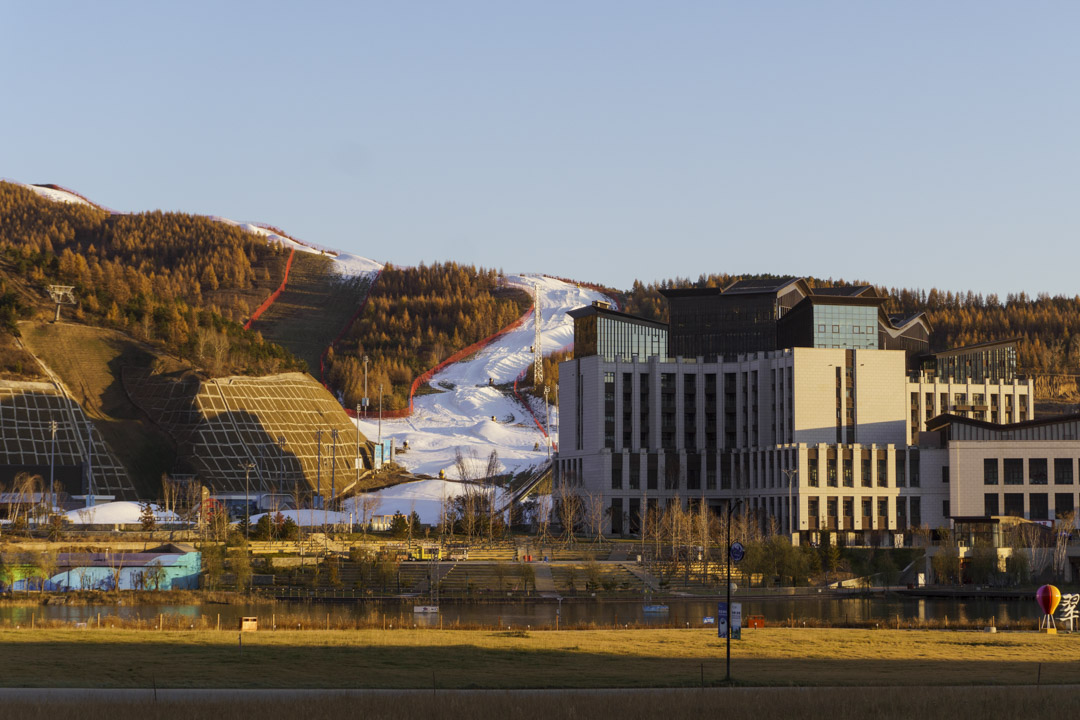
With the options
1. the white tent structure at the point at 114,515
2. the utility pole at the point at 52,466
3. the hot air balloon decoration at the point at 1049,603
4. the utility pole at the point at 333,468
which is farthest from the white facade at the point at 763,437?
the hot air balloon decoration at the point at 1049,603

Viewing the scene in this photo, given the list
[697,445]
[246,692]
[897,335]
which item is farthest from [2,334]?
[246,692]

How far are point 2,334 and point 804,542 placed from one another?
9444 centimetres

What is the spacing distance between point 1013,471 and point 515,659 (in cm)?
9667

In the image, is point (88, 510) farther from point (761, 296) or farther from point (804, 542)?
point (761, 296)

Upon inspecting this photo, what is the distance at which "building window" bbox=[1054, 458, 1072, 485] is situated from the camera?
443 ft

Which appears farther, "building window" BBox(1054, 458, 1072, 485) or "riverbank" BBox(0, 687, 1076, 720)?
"building window" BBox(1054, 458, 1072, 485)

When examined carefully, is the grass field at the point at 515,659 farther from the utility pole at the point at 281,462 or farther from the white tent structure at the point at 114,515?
the utility pole at the point at 281,462

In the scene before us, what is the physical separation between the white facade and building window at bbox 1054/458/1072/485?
40.9 ft

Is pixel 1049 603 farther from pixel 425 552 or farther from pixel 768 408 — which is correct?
pixel 768 408

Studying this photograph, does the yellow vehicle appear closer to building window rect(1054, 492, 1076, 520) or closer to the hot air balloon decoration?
the hot air balloon decoration

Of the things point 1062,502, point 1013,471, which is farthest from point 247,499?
point 1062,502

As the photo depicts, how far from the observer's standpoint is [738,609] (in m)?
48.5

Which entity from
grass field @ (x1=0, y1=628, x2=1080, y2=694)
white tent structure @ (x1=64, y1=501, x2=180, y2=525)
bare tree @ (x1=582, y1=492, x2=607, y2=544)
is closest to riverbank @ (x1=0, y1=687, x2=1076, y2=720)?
grass field @ (x1=0, y1=628, x2=1080, y2=694)

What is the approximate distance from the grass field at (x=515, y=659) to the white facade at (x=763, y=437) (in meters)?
75.1
